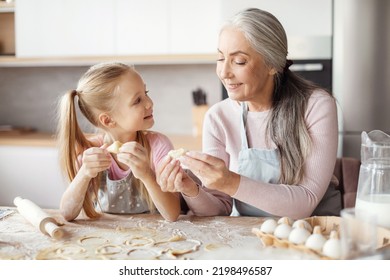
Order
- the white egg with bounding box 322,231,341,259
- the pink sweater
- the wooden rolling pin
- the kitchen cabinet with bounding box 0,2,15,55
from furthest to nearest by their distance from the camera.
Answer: the kitchen cabinet with bounding box 0,2,15,55 → the pink sweater → the wooden rolling pin → the white egg with bounding box 322,231,341,259

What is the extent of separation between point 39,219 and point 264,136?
21.5 inches

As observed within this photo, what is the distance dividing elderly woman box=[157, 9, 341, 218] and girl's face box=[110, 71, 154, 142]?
18cm

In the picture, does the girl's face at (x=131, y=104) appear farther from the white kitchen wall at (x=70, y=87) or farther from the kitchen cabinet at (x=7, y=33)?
the kitchen cabinet at (x=7, y=33)

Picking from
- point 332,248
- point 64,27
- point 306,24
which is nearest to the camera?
point 332,248

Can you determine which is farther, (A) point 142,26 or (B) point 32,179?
(A) point 142,26

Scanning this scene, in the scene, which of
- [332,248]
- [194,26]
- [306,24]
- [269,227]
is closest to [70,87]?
[194,26]

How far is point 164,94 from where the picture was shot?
254 centimetres

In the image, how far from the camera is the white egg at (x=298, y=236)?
838 millimetres

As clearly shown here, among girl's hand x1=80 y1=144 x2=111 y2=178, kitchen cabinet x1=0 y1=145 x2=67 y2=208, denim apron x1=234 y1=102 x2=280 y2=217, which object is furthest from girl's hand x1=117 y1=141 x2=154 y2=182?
kitchen cabinet x1=0 y1=145 x2=67 y2=208

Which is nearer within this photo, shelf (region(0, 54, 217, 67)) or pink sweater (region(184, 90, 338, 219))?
pink sweater (region(184, 90, 338, 219))

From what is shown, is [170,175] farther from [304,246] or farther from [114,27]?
[114,27]

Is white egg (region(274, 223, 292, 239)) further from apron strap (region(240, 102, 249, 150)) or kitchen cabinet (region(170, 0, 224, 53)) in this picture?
kitchen cabinet (region(170, 0, 224, 53))

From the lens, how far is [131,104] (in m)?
1.20

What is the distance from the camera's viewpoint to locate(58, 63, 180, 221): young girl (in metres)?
1.12
